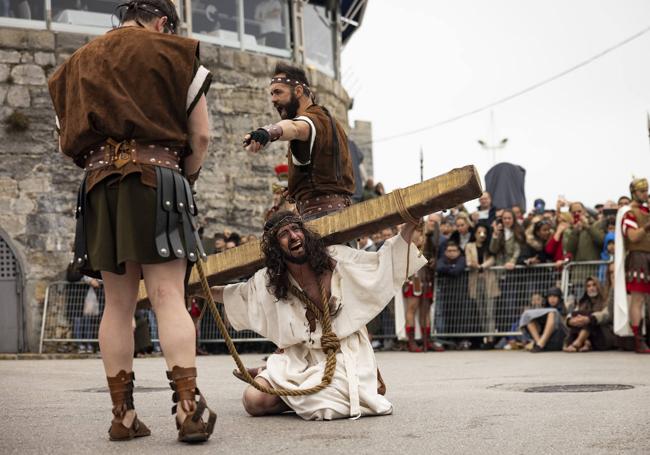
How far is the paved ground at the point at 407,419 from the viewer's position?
4.77m

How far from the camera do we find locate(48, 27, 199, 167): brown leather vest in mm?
4945

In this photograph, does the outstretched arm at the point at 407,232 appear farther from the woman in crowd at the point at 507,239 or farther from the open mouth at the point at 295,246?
the woman in crowd at the point at 507,239

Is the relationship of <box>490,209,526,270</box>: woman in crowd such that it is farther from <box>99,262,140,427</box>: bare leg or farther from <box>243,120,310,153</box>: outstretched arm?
<box>99,262,140,427</box>: bare leg

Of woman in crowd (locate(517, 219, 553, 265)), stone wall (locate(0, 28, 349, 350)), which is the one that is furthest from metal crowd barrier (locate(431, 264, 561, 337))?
stone wall (locate(0, 28, 349, 350))

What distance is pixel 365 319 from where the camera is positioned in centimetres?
634

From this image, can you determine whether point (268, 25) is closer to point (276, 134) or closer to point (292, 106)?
point (292, 106)

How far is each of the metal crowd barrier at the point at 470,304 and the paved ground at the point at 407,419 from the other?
4559 mm

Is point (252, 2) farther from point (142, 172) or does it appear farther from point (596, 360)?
point (142, 172)

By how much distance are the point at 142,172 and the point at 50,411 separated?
7.46ft

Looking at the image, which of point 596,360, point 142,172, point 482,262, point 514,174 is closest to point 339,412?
point 142,172

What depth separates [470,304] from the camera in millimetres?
15406

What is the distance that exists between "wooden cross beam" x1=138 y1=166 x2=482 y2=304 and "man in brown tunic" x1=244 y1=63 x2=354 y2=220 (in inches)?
12.6

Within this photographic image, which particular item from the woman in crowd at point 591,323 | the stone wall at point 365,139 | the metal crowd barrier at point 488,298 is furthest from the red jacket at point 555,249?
the stone wall at point 365,139

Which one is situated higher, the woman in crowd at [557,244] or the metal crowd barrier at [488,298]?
the woman in crowd at [557,244]
